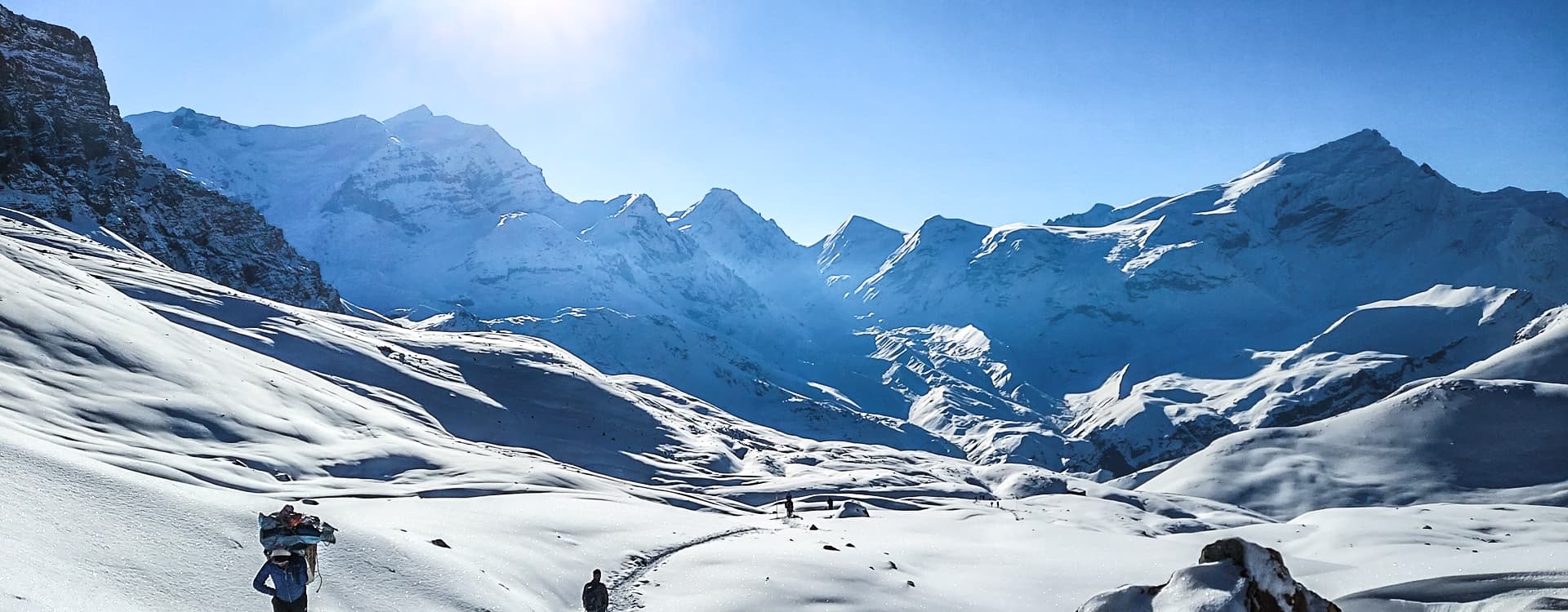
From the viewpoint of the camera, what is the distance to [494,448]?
71562 millimetres

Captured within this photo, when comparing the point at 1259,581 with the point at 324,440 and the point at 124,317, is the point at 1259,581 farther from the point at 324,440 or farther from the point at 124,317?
the point at 124,317

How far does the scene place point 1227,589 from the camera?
1020 centimetres

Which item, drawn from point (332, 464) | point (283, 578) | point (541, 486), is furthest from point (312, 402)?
point (283, 578)

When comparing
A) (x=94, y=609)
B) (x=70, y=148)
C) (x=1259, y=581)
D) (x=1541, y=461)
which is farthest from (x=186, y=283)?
(x=1541, y=461)

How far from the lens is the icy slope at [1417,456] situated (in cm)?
7494

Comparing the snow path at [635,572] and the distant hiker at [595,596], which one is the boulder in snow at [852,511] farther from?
the distant hiker at [595,596]

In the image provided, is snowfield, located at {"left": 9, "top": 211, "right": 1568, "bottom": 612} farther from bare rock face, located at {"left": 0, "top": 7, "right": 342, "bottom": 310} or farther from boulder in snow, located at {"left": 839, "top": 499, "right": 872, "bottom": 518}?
bare rock face, located at {"left": 0, "top": 7, "right": 342, "bottom": 310}

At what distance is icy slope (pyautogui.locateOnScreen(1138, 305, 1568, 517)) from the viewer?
74.9 meters

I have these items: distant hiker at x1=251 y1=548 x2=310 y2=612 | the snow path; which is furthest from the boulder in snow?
distant hiker at x1=251 y1=548 x2=310 y2=612

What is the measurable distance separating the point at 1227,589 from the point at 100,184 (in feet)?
532

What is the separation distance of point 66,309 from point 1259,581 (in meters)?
52.0

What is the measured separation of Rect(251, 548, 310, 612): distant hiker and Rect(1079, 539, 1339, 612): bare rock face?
10488mm

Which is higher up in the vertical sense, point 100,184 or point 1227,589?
point 100,184

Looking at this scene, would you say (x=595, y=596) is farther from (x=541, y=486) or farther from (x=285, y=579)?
(x=541, y=486)
